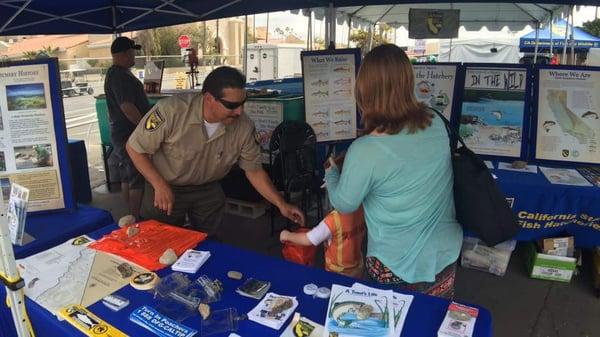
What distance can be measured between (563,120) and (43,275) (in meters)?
3.38

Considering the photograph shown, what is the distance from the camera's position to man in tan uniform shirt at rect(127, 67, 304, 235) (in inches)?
70.7

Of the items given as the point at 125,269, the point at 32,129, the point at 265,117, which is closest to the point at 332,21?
the point at 265,117

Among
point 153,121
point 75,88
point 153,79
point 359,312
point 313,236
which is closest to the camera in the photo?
point 359,312

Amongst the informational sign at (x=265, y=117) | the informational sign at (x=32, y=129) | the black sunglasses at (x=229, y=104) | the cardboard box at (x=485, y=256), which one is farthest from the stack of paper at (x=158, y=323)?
the informational sign at (x=265, y=117)

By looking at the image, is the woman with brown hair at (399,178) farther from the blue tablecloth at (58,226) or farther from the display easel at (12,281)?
the blue tablecloth at (58,226)

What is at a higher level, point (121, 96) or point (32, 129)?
point (121, 96)

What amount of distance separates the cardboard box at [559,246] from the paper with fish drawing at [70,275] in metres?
2.72

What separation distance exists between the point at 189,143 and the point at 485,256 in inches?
92.5

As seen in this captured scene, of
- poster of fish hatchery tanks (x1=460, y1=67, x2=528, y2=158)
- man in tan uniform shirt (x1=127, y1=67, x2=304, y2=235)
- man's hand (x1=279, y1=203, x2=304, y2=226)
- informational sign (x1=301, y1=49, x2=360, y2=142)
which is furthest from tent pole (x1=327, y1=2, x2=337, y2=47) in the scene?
man's hand (x1=279, y1=203, x2=304, y2=226)

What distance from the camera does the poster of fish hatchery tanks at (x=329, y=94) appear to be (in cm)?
357

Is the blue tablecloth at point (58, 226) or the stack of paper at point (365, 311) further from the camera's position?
the blue tablecloth at point (58, 226)

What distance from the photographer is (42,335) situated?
1.29 m

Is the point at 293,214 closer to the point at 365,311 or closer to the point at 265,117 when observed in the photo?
the point at 365,311

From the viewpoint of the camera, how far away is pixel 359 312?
1.15 meters
